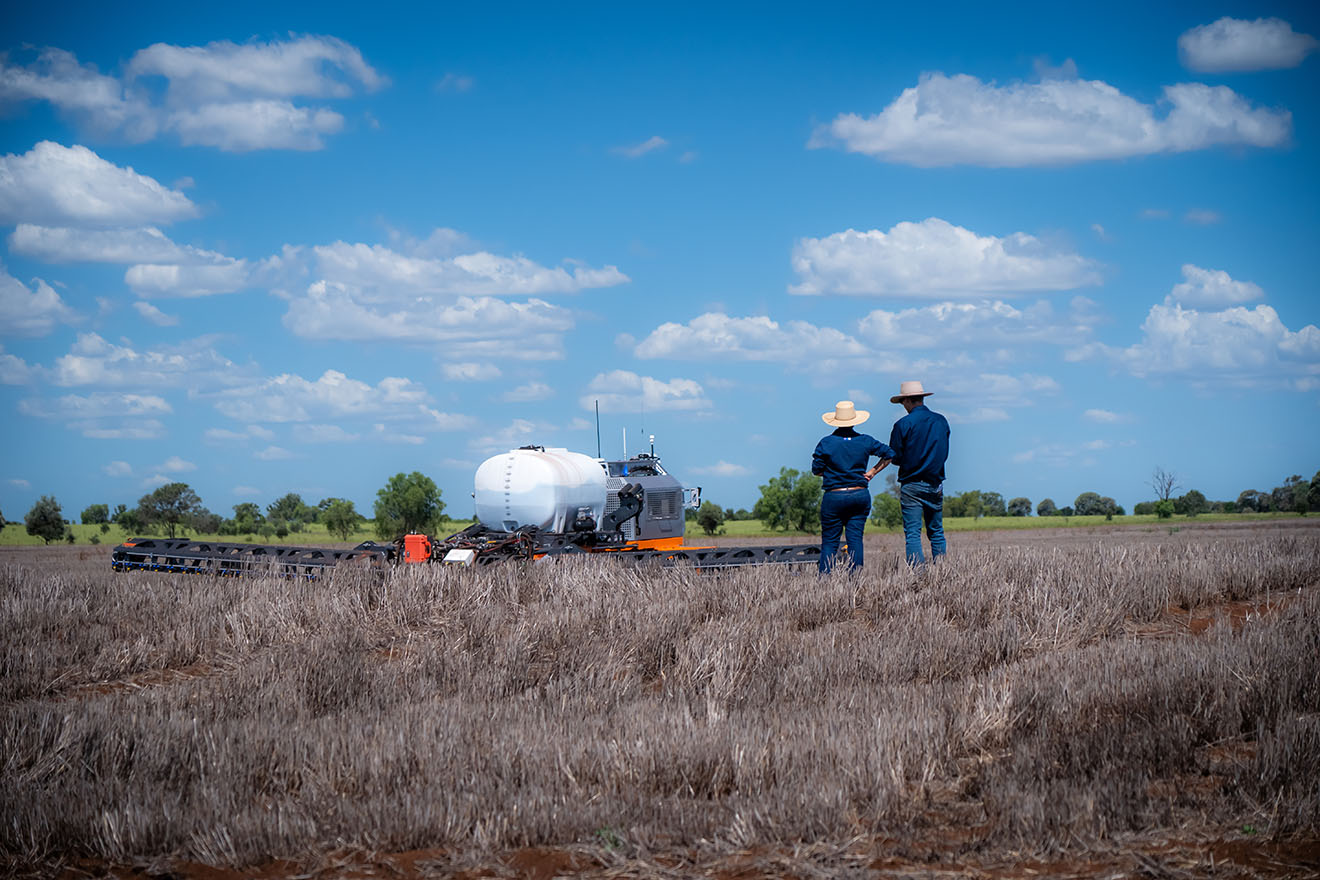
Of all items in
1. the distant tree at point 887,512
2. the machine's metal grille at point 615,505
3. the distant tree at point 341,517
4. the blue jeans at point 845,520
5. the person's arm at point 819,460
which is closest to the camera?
the blue jeans at point 845,520

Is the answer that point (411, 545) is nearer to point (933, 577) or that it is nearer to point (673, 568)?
point (673, 568)

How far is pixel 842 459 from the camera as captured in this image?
46.4 feet

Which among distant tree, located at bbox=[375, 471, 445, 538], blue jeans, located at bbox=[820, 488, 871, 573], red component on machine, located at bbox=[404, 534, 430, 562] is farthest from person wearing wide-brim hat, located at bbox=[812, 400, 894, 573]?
distant tree, located at bbox=[375, 471, 445, 538]

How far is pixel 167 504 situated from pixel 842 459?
34.1 metres

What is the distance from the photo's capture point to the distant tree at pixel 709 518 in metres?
42.4

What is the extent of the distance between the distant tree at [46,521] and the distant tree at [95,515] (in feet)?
25.8

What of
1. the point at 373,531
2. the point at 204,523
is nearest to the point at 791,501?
the point at 373,531

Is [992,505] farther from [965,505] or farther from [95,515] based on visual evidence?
[95,515]

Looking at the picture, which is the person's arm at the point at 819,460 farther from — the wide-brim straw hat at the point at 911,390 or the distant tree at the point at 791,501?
the distant tree at the point at 791,501

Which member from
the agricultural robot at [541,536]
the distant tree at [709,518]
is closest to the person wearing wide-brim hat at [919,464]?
the agricultural robot at [541,536]

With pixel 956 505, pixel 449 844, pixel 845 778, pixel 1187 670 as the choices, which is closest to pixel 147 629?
pixel 449 844

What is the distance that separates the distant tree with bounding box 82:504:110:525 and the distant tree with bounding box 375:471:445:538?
25.6 m

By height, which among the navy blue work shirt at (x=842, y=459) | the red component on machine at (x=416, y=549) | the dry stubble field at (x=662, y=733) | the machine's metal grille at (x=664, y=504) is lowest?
the dry stubble field at (x=662, y=733)

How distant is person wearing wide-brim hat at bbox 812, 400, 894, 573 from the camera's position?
14164 mm
